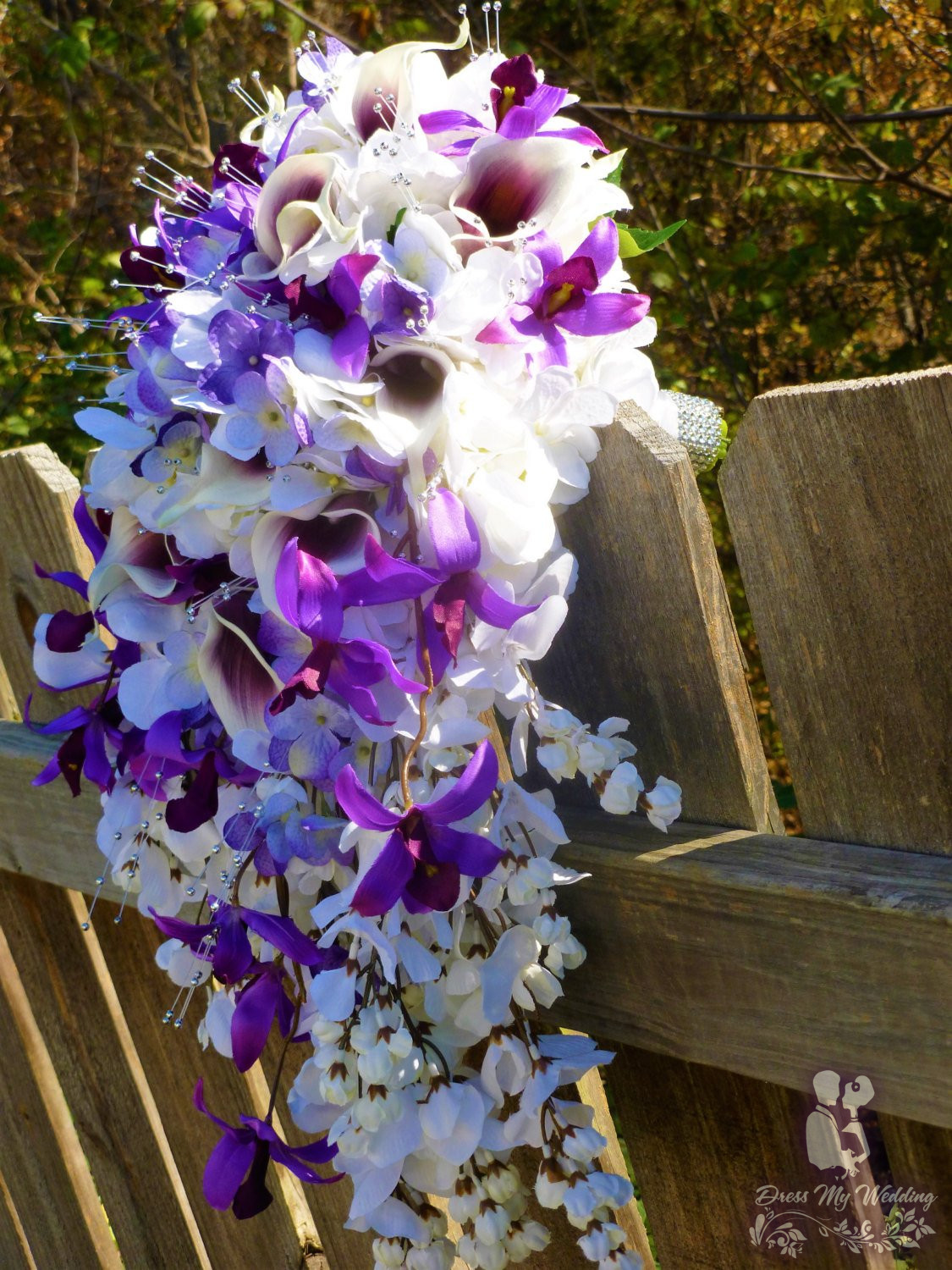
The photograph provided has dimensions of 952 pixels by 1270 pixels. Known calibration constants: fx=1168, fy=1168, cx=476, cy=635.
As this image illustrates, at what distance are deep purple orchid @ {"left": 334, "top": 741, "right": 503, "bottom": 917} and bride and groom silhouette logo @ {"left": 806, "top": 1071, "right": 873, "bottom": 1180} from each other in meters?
0.39

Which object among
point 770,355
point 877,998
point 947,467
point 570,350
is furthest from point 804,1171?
point 770,355

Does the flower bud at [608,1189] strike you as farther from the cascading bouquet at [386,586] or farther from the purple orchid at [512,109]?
the purple orchid at [512,109]

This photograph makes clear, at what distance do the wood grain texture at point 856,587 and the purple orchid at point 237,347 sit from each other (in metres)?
0.37

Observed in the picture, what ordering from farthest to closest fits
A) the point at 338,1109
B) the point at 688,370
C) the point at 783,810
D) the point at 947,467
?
Result: the point at 688,370, the point at 783,810, the point at 338,1109, the point at 947,467

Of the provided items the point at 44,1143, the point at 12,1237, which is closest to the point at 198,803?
the point at 44,1143

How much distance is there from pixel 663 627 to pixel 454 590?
0.25 metres

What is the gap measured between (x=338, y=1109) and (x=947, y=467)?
0.78m

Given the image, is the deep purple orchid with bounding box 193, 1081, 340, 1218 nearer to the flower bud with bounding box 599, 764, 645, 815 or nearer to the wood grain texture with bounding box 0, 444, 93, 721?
the flower bud with bounding box 599, 764, 645, 815

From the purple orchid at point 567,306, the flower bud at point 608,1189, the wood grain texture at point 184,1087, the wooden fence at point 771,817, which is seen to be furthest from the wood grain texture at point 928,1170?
the wood grain texture at point 184,1087

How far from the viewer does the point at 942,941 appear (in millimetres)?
889

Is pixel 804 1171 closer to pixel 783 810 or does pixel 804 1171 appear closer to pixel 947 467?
pixel 947 467

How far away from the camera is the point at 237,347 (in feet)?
2.84

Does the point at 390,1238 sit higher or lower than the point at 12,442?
lower

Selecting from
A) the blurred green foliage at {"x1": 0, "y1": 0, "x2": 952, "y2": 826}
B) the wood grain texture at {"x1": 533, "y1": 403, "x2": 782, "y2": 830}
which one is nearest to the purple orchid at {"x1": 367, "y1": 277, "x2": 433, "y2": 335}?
the wood grain texture at {"x1": 533, "y1": 403, "x2": 782, "y2": 830}
